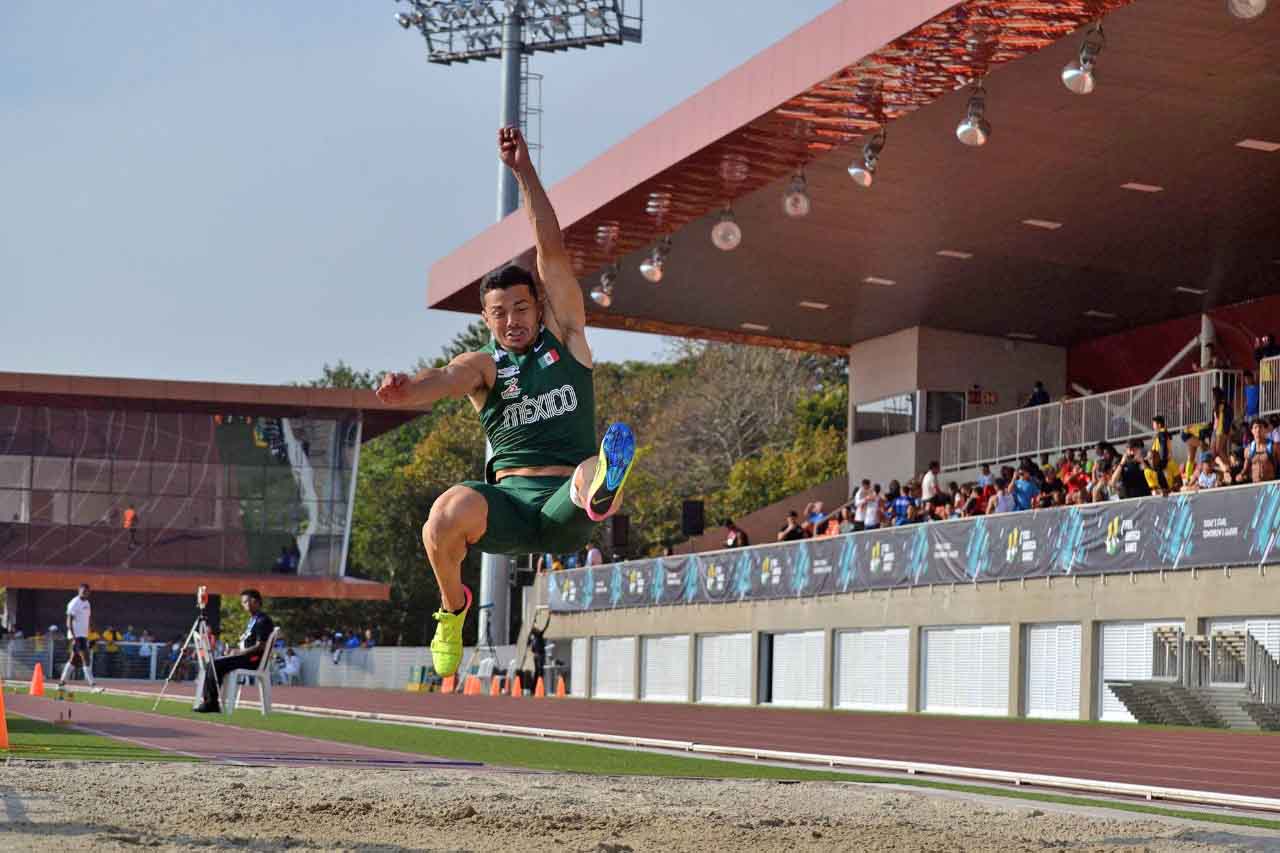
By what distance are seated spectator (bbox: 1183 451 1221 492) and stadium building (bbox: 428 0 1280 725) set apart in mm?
459

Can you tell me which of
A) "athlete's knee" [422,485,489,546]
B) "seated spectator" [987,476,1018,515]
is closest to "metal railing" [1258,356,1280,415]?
"seated spectator" [987,476,1018,515]

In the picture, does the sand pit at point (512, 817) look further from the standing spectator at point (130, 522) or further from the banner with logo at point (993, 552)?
the standing spectator at point (130, 522)

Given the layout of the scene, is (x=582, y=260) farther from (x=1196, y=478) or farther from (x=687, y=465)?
(x=687, y=465)

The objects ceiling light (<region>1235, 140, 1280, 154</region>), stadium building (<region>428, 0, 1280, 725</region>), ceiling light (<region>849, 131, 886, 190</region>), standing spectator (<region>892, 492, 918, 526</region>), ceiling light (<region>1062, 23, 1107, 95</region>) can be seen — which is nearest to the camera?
ceiling light (<region>1062, 23, 1107, 95</region>)

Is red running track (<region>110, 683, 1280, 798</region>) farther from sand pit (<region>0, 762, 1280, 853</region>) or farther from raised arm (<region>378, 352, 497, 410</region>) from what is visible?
raised arm (<region>378, 352, 497, 410</region>)

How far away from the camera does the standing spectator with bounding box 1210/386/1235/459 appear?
933 inches

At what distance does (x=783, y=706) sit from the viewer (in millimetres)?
32875

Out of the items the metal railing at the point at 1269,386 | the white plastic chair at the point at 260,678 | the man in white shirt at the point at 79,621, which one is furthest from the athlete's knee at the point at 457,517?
the man in white shirt at the point at 79,621

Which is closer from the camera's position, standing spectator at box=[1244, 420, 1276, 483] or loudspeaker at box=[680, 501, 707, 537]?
standing spectator at box=[1244, 420, 1276, 483]

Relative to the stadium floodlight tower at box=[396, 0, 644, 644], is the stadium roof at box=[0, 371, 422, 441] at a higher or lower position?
lower

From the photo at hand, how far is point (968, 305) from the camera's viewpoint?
119 feet

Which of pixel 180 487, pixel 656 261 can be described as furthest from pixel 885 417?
pixel 180 487

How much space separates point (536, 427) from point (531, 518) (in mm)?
448

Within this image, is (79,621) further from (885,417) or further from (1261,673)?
(885,417)
